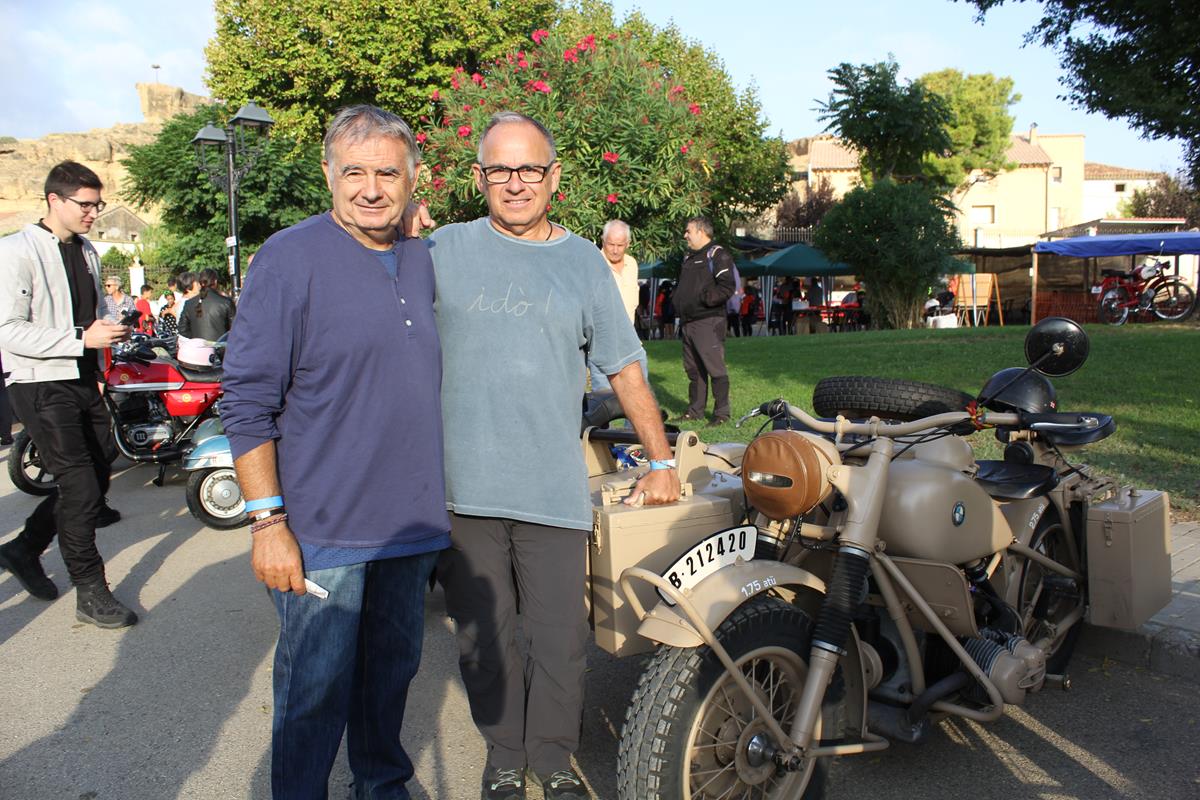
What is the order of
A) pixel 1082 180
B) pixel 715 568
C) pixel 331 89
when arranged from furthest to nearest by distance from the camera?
pixel 1082 180 < pixel 331 89 < pixel 715 568

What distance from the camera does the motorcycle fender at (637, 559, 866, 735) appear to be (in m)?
2.54

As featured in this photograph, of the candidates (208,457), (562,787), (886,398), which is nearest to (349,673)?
(562,787)

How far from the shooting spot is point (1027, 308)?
29531 millimetres

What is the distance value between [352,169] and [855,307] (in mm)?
26268

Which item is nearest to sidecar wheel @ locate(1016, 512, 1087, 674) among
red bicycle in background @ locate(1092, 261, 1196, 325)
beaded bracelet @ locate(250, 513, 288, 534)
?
Result: beaded bracelet @ locate(250, 513, 288, 534)

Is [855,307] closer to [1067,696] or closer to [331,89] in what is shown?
[331,89]

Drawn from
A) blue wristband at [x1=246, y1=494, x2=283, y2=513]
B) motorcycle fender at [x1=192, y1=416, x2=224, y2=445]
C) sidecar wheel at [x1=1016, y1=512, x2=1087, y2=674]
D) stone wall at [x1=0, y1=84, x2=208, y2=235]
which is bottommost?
sidecar wheel at [x1=1016, y1=512, x2=1087, y2=674]

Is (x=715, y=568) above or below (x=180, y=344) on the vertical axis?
below

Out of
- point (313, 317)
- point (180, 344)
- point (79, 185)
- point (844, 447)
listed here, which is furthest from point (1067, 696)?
point (180, 344)

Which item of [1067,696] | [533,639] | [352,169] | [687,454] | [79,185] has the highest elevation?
[79,185]

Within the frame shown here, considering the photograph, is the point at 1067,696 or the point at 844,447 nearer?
the point at 844,447

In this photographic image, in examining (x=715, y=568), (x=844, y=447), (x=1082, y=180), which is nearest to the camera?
(x=715, y=568)

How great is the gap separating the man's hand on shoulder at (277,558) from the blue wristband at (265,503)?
5 cm

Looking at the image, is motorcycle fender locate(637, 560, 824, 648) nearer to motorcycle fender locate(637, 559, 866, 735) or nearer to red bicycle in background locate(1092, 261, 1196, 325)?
motorcycle fender locate(637, 559, 866, 735)
